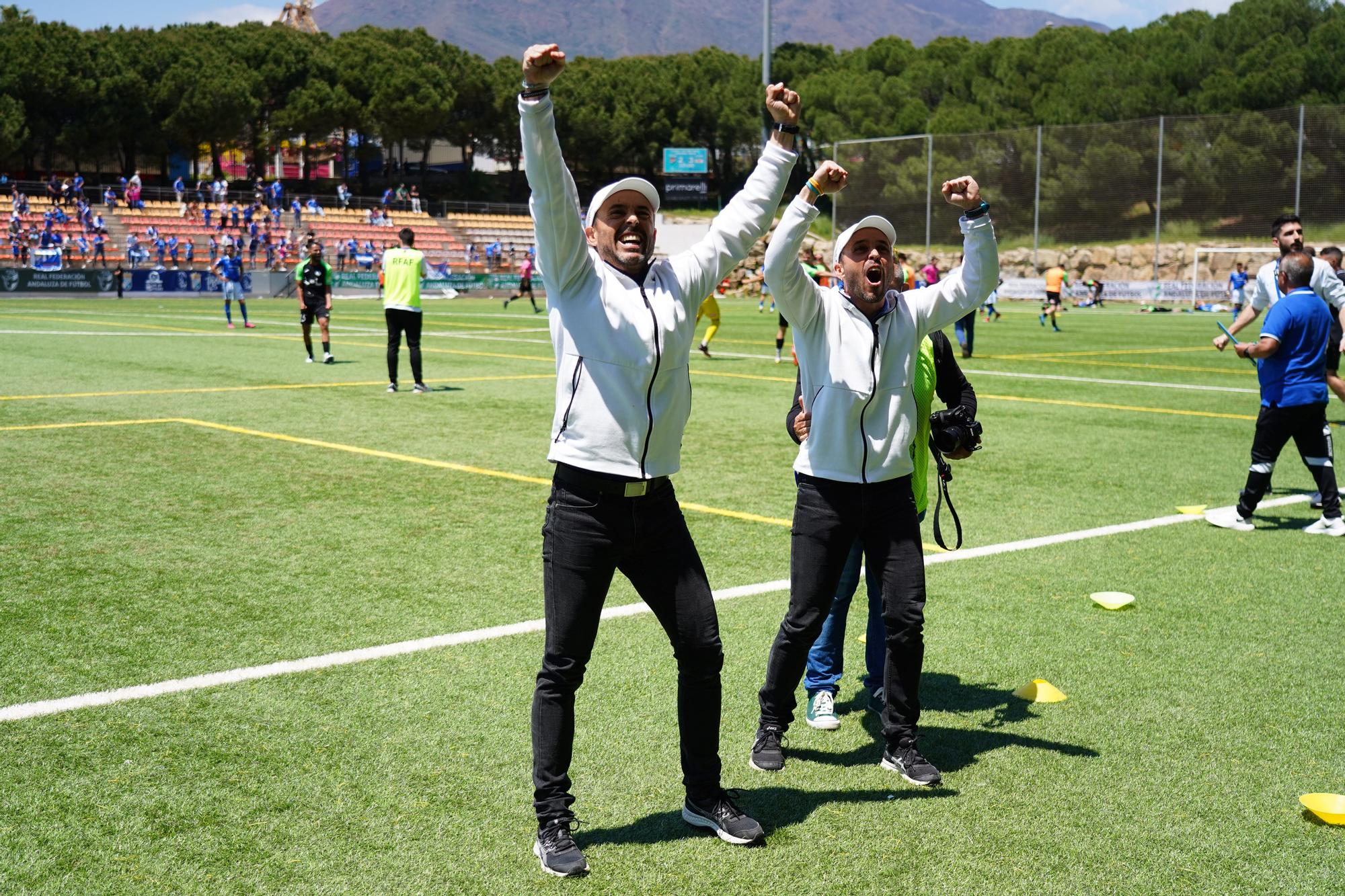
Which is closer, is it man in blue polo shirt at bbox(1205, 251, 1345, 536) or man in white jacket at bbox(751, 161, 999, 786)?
man in white jacket at bbox(751, 161, 999, 786)

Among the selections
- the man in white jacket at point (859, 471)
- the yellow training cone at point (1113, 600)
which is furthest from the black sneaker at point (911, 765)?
the yellow training cone at point (1113, 600)

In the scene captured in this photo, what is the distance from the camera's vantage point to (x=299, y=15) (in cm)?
15762

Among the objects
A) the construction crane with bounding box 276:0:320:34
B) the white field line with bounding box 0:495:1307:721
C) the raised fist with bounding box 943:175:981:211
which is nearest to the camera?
the raised fist with bounding box 943:175:981:211

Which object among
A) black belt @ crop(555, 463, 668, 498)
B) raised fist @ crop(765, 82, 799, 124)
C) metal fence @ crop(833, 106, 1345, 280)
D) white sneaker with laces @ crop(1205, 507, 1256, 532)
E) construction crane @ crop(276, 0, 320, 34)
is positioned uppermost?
construction crane @ crop(276, 0, 320, 34)

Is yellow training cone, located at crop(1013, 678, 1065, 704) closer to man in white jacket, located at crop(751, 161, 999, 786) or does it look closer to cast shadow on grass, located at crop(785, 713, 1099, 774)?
cast shadow on grass, located at crop(785, 713, 1099, 774)

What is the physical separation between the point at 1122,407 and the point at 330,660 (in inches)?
489

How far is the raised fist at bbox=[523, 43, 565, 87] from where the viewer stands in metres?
3.61

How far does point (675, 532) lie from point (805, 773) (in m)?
1.19

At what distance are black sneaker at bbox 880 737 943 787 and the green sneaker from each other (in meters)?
0.49

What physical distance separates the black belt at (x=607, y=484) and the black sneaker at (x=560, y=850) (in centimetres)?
101

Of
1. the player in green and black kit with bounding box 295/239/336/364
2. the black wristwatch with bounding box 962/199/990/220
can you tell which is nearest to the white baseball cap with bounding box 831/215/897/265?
the black wristwatch with bounding box 962/199/990/220

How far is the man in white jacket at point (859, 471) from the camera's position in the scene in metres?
4.67

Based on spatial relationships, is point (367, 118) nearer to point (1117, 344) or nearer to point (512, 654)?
point (1117, 344)

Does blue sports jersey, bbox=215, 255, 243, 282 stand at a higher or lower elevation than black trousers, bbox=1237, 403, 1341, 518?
higher
